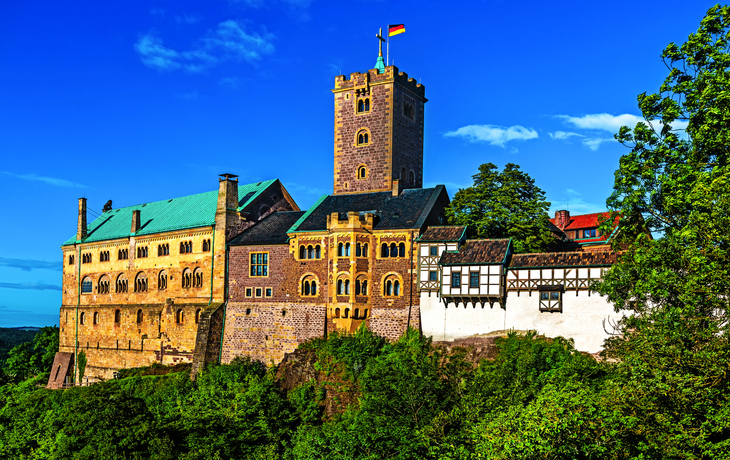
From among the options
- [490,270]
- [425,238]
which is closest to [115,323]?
[425,238]

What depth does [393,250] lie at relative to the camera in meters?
45.5

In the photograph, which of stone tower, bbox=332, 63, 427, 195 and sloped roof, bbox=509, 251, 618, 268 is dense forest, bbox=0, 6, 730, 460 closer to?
sloped roof, bbox=509, 251, 618, 268

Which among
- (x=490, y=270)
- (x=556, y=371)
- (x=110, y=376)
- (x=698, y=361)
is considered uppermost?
(x=490, y=270)

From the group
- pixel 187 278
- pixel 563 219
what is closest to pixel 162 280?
pixel 187 278

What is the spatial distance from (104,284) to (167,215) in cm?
967

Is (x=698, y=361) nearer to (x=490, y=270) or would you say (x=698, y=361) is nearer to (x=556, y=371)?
(x=556, y=371)

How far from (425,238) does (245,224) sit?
1682 cm

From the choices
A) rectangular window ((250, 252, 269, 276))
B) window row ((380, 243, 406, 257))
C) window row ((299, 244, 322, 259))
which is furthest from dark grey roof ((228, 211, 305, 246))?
window row ((380, 243, 406, 257))

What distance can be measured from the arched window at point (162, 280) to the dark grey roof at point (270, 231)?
8.82 metres

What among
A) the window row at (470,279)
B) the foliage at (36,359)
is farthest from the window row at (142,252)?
the window row at (470,279)

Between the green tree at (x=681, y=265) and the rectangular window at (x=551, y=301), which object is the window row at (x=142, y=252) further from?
the green tree at (x=681, y=265)

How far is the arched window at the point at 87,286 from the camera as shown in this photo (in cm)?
6481

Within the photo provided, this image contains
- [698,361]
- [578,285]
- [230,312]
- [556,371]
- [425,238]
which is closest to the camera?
[698,361]

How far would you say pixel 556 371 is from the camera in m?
36.0
